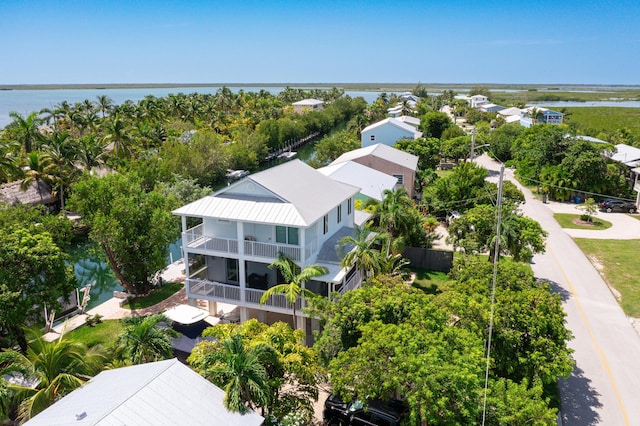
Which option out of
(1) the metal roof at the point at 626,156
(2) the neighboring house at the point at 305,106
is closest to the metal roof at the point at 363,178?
(1) the metal roof at the point at 626,156

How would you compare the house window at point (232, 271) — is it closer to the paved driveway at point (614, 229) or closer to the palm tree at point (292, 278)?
the palm tree at point (292, 278)

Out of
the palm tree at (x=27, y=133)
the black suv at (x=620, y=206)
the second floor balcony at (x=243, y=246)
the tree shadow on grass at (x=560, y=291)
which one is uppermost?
the palm tree at (x=27, y=133)

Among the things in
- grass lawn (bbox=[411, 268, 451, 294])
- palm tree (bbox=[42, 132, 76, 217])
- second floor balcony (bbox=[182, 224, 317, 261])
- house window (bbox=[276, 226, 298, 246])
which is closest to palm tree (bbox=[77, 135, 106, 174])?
palm tree (bbox=[42, 132, 76, 217])

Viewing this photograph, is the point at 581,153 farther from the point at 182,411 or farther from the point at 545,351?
the point at 182,411

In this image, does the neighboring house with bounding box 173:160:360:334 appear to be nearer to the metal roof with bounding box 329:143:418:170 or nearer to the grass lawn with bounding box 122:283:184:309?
the grass lawn with bounding box 122:283:184:309

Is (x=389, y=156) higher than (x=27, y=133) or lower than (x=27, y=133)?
lower

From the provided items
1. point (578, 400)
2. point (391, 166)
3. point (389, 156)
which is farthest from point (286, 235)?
point (389, 156)

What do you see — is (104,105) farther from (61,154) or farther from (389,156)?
(389,156)
